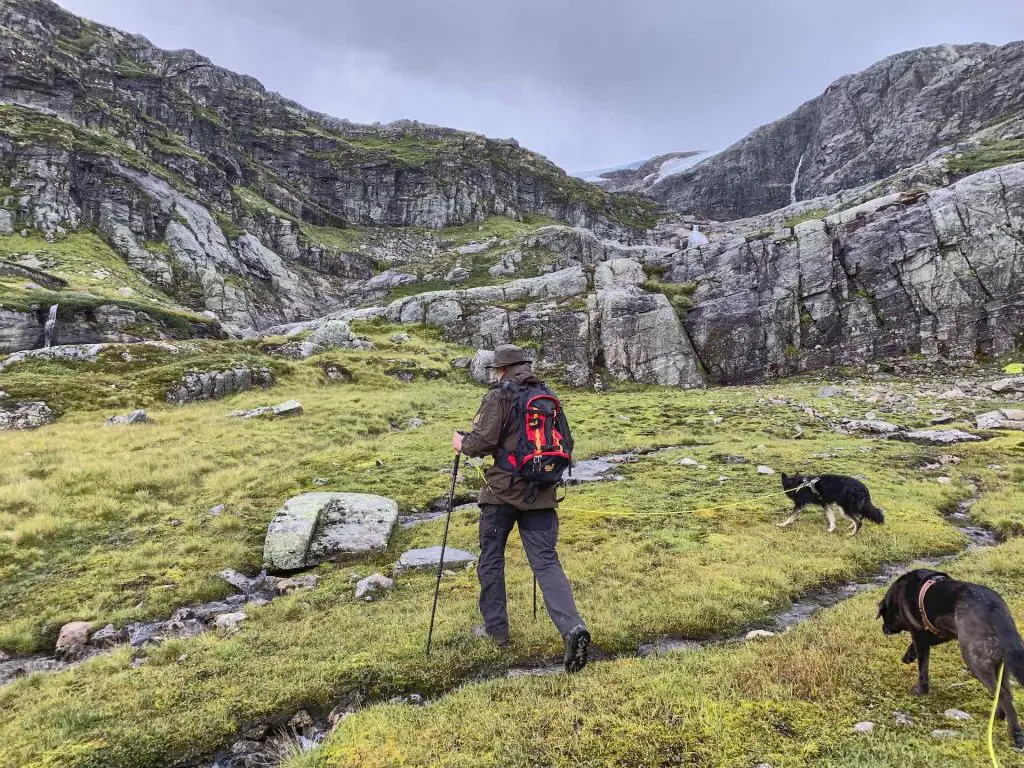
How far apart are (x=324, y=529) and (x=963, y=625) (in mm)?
11989

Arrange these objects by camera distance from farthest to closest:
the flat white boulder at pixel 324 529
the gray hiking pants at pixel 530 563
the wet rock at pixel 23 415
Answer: the wet rock at pixel 23 415, the flat white boulder at pixel 324 529, the gray hiking pants at pixel 530 563

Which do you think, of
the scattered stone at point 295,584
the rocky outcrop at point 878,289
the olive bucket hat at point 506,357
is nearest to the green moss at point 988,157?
the rocky outcrop at point 878,289

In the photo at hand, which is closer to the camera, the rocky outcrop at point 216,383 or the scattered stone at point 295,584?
the scattered stone at point 295,584

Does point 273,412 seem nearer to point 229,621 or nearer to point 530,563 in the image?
point 229,621

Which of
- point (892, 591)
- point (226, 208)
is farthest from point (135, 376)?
point (226, 208)

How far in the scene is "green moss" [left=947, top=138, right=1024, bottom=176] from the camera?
231ft

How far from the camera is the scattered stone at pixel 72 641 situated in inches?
317

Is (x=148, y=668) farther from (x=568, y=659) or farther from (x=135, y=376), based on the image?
(x=135, y=376)

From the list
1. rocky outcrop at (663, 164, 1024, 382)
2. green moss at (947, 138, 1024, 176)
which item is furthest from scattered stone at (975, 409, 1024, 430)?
green moss at (947, 138, 1024, 176)

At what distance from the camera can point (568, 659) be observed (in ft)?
20.7

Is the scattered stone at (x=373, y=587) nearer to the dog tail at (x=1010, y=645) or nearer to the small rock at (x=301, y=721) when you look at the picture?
the small rock at (x=301, y=721)

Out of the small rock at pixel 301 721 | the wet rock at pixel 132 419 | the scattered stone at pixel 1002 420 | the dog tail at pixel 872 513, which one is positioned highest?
the wet rock at pixel 132 419

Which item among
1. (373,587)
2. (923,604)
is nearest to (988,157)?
(923,604)

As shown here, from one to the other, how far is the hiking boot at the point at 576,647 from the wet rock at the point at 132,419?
90.1 feet
